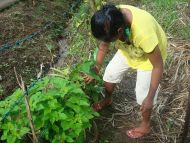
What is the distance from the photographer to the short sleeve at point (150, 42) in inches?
122

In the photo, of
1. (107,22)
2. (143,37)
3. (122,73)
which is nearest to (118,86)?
(122,73)

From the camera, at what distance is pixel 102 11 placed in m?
3.03

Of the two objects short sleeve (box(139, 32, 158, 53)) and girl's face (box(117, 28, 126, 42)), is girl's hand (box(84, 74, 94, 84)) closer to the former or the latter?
girl's face (box(117, 28, 126, 42))

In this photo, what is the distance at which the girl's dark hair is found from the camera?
9.78ft

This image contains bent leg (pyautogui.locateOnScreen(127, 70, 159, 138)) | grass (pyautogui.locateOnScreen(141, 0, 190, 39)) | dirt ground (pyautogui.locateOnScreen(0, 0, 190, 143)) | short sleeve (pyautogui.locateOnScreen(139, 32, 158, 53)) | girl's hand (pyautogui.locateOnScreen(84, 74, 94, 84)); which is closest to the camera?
short sleeve (pyautogui.locateOnScreen(139, 32, 158, 53))

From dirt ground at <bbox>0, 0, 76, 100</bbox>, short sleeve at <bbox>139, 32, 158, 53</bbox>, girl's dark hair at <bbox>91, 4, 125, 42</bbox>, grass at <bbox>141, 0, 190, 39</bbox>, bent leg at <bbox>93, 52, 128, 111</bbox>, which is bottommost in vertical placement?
dirt ground at <bbox>0, 0, 76, 100</bbox>

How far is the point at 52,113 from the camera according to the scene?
3.14 metres

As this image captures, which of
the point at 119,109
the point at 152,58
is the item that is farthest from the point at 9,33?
the point at 152,58

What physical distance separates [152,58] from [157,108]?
1.15m

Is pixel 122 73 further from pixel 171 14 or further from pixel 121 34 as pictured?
pixel 171 14

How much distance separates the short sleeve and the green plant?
0.65 metres

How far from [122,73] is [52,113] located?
3.20 ft

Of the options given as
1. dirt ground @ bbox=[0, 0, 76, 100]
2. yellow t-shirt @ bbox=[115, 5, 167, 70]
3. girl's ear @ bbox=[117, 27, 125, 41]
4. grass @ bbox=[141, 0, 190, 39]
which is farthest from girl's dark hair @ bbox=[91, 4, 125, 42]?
grass @ bbox=[141, 0, 190, 39]

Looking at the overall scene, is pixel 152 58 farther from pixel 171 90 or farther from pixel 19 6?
pixel 19 6
